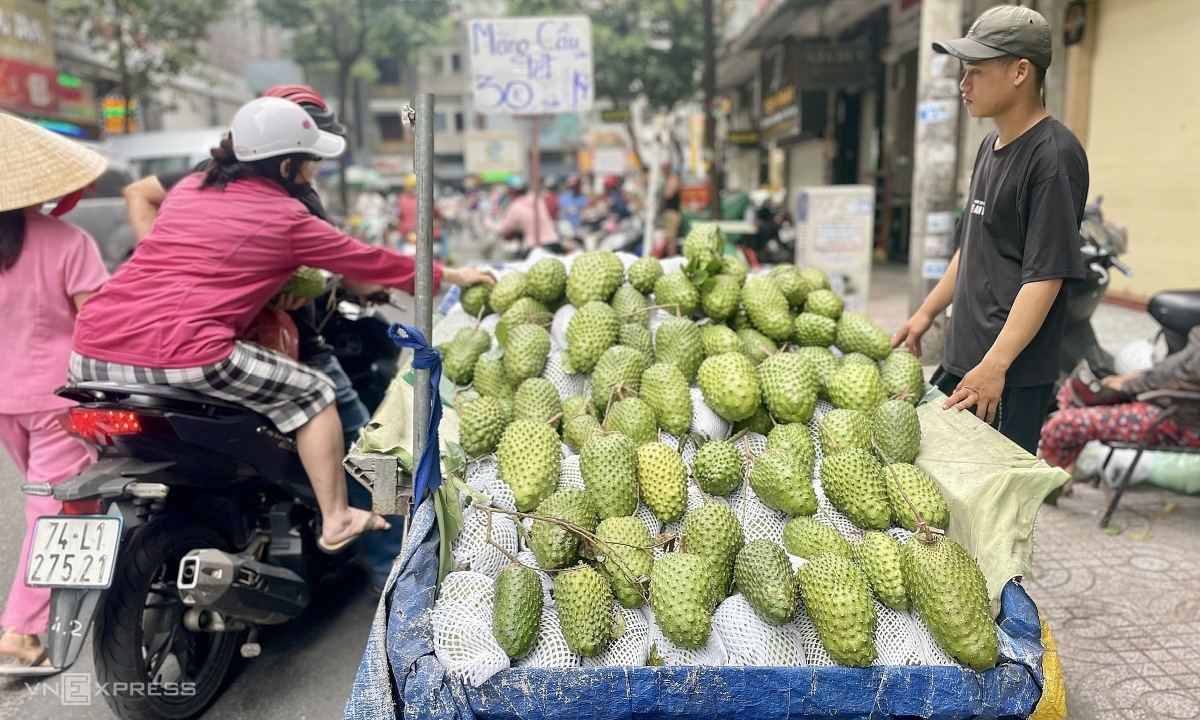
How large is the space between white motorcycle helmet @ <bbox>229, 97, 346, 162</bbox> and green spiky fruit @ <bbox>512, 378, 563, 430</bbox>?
4.21 feet

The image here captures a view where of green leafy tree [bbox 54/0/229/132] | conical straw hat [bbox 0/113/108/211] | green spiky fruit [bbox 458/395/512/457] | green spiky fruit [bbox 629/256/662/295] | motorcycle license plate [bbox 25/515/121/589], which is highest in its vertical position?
green leafy tree [bbox 54/0/229/132]

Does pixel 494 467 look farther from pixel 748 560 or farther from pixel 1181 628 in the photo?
pixel 1181 628

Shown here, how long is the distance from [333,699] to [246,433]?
1.08m

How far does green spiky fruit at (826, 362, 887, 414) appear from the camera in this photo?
2.80 metres

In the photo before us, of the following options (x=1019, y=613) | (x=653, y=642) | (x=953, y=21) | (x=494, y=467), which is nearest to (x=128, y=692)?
(x=494, y=467)

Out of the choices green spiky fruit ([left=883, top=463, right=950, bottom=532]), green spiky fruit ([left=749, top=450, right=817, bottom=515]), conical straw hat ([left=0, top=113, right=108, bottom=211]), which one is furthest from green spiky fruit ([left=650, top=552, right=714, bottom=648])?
conical straw hat ([left=0, top=113, right=108, bottom=211])

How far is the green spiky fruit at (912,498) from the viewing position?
2.38 meters

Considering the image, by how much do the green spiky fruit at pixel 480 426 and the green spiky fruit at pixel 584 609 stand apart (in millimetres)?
749

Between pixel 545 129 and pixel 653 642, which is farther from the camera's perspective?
pixel 545 129

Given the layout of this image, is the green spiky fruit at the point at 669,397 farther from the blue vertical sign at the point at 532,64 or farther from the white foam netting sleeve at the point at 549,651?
the blue vertical sign at the point at 532,64

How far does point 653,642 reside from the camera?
6.97 ft

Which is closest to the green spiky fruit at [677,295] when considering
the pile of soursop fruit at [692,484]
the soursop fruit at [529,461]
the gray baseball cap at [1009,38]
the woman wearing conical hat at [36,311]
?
the pile of soursop fruit at [692,484]

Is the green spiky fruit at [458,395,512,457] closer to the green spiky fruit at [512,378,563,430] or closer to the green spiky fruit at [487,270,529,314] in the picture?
the green spiky fruit at [512,378,563,430]

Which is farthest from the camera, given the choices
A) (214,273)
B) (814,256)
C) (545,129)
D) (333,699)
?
(545,129)
